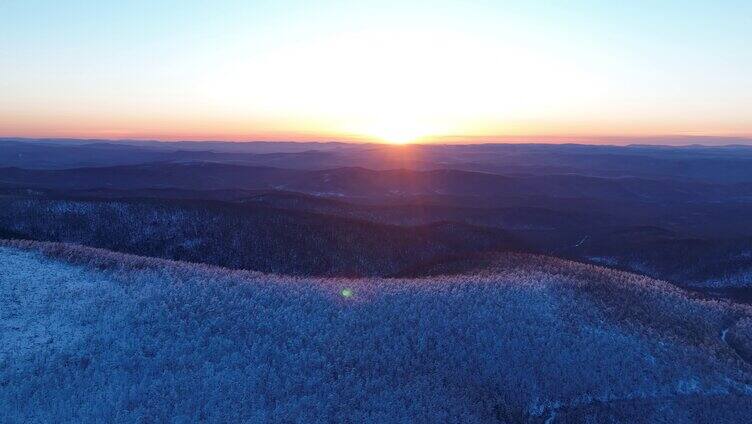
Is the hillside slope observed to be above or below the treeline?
above

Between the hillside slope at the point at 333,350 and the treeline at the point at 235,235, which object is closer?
the hillside slope at the point at 333,350

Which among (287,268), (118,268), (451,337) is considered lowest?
(287,268)

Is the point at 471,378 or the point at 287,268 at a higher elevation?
the point at 471,378

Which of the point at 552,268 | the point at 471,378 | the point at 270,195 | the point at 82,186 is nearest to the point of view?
the point at 471,378

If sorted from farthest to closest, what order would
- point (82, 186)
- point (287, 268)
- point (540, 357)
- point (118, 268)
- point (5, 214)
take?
point (82, 186) < point (5, 214) < point (287, 268) < point (118, 268) < point (540, 357)

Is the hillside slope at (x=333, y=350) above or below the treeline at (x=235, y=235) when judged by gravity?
above

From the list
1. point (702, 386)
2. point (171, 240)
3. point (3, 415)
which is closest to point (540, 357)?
point (702, 386)

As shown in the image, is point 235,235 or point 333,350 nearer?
point 333,350

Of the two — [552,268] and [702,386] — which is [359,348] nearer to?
[702,386]
